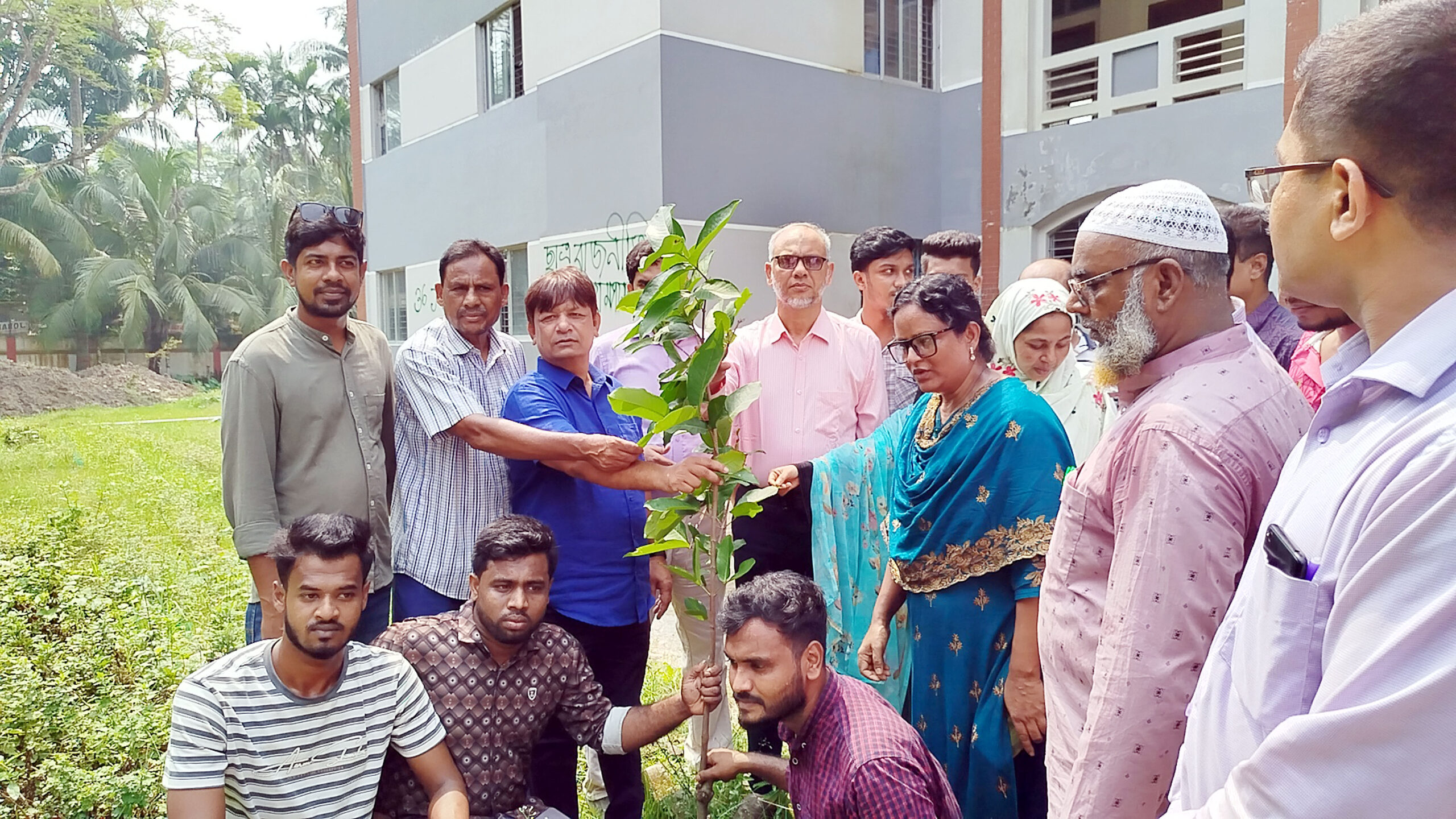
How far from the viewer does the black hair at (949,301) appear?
8.71ft

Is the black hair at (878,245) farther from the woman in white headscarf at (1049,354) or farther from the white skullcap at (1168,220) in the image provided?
the white skullcap at (1168,220)

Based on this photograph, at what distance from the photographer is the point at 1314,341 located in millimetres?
3102

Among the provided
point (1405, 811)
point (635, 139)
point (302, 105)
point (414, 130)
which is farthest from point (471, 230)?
point (302, 105)

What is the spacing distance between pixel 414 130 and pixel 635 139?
613cm

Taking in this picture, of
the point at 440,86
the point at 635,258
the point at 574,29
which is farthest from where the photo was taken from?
the point at 440,86

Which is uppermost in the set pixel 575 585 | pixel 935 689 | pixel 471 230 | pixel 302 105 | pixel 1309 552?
pixel 302 105

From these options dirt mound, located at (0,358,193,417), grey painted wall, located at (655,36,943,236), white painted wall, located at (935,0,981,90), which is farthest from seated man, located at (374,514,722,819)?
dirt mound, located at (0,358,193,417)

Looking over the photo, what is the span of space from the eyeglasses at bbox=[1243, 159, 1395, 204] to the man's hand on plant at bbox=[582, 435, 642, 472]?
6.10 ft

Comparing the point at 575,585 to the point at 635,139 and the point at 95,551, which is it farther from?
the point at 635,139

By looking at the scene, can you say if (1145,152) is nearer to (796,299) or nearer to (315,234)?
(796,299)

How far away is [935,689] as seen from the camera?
2.69 m

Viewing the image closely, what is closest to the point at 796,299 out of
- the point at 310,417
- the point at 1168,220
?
the point at 310,417

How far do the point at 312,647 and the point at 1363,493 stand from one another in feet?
7.38

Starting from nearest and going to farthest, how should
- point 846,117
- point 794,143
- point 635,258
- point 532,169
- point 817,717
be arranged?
point 817,717, point 635,258, point 794,143, point 846,117, point 532,169
